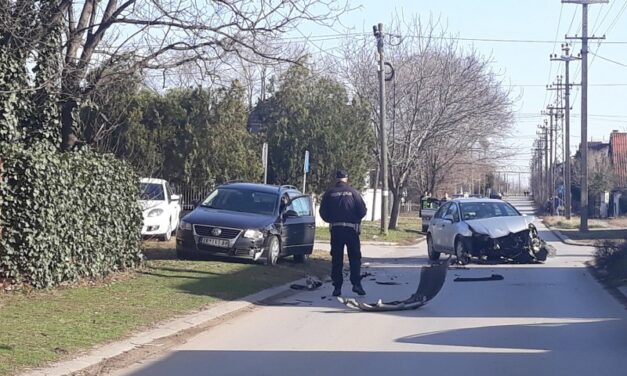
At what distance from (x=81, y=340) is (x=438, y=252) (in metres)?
15.8

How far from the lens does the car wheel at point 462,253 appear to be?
894 inches

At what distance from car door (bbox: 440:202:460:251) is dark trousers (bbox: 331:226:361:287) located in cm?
780

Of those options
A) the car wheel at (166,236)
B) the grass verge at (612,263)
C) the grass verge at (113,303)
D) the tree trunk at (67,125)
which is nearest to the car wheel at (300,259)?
the grass verge at (113,303)

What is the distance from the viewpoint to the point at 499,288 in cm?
1741

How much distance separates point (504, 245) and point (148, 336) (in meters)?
12.8

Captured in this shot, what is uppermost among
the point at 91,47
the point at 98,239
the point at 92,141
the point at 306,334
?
the point at 91,47

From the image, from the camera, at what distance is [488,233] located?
73.4ft

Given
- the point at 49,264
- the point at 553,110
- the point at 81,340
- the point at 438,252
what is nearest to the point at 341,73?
the point at 438,252

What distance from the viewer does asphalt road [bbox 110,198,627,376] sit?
31.6ft

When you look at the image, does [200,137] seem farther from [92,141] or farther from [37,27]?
[37,27]

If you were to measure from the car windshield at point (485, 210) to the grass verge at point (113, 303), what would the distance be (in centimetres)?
552

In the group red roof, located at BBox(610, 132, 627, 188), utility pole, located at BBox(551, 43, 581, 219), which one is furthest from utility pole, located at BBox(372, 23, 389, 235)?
red roof, located at BBox(610, 132, 627, 188)

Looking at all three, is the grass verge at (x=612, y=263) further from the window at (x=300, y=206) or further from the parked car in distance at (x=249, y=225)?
the window at (x=300, y=206)

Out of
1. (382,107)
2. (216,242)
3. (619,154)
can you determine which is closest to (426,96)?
(382,107)
